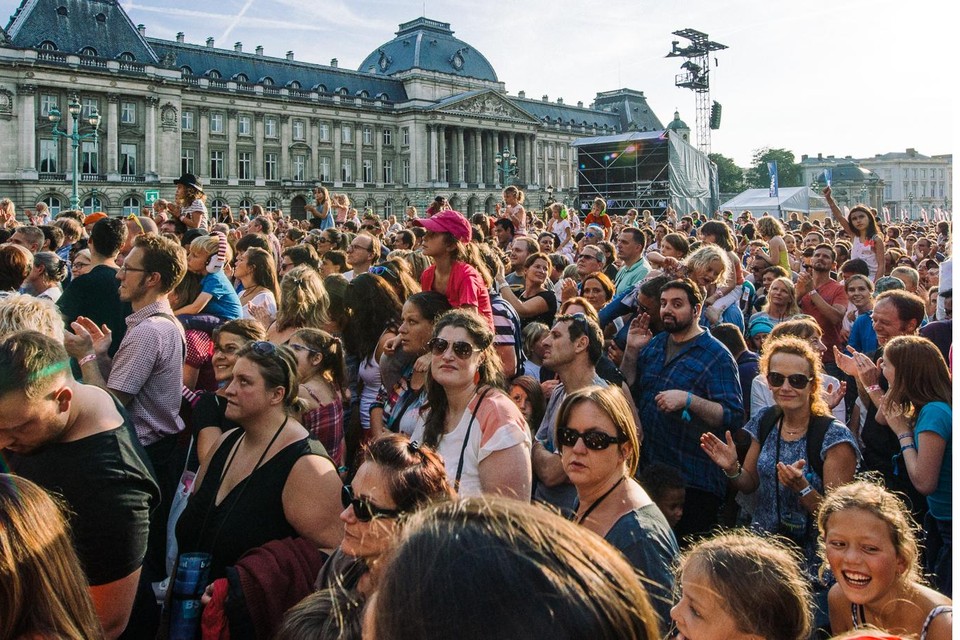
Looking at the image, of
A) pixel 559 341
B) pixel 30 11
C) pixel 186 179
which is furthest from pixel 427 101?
pixel 559 341

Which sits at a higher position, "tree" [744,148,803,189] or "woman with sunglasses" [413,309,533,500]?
"tree" [744,148,803,189]

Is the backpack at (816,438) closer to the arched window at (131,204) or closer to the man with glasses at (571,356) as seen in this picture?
the man with glasses at (571,356)

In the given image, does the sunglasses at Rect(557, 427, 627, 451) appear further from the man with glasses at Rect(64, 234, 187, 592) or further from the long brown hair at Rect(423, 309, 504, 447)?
the man with glasses at Rect(64, 234, 187, 592)

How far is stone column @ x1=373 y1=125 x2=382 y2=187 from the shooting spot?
71875 millimetres

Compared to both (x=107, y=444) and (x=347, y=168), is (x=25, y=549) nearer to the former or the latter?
(x=107, y=444)

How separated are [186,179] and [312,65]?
214 feet

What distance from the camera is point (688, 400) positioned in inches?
177

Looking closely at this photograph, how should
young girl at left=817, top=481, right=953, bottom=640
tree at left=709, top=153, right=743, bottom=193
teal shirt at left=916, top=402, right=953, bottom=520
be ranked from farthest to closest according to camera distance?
tree at left=709, top=153, right=743, bottom=193
teal shirt at left=916, top=402, right=953, bottom=520
young girl at left=817, top=481, right=953, bottom=640

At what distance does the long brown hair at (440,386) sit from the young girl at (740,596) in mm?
1592

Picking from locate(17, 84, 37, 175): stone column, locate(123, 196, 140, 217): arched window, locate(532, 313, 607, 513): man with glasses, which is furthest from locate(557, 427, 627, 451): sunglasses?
locate(123, 196, 140, 217): arched window

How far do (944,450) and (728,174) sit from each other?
358 feet

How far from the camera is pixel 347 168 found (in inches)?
2763

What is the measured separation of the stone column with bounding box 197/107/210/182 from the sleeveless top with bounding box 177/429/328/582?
60.3m

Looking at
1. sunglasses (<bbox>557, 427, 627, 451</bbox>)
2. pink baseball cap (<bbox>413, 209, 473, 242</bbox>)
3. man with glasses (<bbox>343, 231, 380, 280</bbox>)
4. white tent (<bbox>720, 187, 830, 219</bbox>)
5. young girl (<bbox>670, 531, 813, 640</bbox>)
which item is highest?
white tent (<bbox>720, 187, 830, 219</bbox>)
